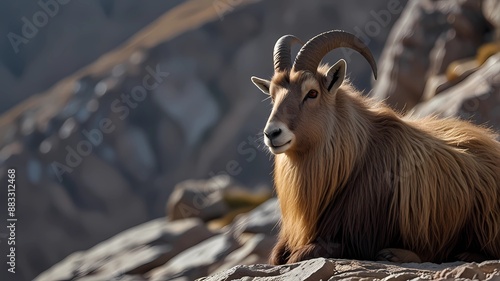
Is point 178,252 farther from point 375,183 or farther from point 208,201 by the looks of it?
point 375,183

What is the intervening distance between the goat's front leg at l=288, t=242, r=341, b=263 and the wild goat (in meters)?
0.01

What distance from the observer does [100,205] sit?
4825 cm

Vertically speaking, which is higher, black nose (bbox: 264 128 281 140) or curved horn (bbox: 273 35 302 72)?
curved horn (bbox: 273 35 302 72)

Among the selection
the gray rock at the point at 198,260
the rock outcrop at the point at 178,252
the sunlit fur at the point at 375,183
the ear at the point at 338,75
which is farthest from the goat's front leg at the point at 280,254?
the gray rock at the point at 198,260

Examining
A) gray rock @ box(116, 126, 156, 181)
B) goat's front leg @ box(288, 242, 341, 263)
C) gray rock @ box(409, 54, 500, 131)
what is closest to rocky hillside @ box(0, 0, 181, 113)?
gray rock @ box(116, 126, 156, 181)

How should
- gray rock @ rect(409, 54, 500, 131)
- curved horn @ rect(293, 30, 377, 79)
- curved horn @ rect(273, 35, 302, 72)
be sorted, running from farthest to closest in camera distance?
A: gray rock @ rect(409, 54, 500, 131) < curved horn @ rect(273, 35, 302, 72) < curved horn @ rect(293, 30, 377, 79)

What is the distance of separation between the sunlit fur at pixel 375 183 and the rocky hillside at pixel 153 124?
36.7 meters

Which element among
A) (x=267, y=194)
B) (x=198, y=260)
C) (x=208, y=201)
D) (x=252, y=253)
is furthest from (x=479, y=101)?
(x=267, y=194)

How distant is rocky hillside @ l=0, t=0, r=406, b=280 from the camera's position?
46.9 m

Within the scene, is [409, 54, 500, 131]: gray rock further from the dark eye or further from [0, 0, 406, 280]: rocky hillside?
[0, 0, 406, 280]: rocky hillside

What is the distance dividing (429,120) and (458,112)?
18.4 ft

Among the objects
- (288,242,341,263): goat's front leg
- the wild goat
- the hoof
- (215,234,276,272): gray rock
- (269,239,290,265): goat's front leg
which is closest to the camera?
the hoof

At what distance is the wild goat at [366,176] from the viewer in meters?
8.13

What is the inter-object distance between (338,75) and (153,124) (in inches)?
1628
